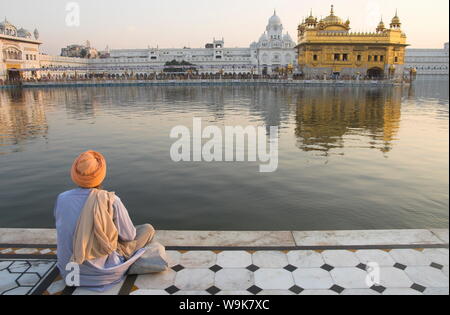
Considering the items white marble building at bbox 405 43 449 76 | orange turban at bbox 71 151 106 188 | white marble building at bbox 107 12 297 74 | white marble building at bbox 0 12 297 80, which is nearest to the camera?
orange turban at bbox 71 151 106 188

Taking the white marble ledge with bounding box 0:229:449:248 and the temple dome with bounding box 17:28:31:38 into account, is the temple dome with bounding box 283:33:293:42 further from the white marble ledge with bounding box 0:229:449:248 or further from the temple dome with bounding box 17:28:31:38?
the white marble ledge with bounding box 0:229:449:248

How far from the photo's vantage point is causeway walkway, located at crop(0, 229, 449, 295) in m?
3.38

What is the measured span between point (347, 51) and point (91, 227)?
2260 inches

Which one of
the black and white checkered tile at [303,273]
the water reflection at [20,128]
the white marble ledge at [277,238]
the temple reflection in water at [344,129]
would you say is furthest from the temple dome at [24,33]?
the black and white checkered tile at [303,273]

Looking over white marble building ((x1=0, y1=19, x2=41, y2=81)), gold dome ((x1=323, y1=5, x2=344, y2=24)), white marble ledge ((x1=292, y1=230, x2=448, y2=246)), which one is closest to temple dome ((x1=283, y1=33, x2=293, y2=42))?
gold dome ((x1=323, y1=5, x2=344, y2=24))

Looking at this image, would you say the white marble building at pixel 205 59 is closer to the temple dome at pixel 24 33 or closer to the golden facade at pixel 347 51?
the temple dome at pixel 24 33

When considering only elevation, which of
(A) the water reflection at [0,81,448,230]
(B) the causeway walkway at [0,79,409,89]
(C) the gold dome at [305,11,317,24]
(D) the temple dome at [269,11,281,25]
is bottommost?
(A) the water reflection at [0,81,448,230]

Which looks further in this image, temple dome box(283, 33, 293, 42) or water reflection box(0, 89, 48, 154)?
temple dome box(283, 33, 293, 42)

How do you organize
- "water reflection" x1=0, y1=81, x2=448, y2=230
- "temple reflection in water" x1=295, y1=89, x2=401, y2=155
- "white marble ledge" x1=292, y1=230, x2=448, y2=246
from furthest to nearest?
"temple reflection in water" x1=295, y1=89, x2=401, y2=155 < "water reflection" x1=0, y1=81, x2=448, y2=230 < "white marble ledge" x1=292, y1=230, x2=448, y2=246

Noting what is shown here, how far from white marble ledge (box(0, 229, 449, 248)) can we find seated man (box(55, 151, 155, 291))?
37.3 inches

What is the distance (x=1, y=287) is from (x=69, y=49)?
139 meters

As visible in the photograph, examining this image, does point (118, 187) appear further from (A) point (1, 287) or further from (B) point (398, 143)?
(B) point (398, 143)

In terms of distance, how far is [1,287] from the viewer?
340cm

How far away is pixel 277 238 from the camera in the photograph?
14.3ft
